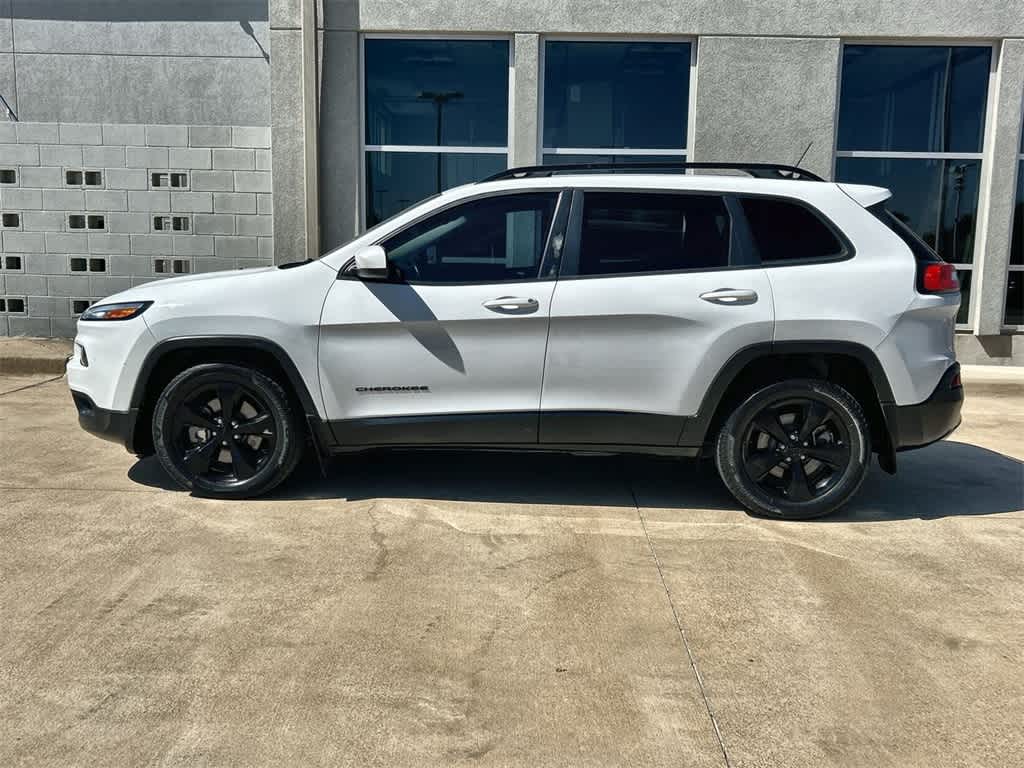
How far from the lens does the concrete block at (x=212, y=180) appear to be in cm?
1038

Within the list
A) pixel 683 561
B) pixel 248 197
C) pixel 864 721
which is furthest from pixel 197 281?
pixel 248 197

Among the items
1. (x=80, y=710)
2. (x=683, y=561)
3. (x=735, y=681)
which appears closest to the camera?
(x=80, y=710)

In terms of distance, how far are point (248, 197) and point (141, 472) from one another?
5.55m

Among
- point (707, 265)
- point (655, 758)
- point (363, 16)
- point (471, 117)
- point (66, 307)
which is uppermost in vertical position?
point (363, 16)

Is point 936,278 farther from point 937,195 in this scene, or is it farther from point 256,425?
point 937,195

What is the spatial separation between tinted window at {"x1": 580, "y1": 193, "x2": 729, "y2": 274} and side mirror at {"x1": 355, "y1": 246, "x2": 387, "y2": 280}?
41.4 inches

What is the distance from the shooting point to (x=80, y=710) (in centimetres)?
281

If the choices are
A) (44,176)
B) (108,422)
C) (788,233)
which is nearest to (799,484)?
(788,233)

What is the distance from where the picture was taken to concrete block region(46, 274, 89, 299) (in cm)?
1060

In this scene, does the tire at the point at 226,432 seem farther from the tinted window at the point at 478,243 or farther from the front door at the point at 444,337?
the tinted window at the point at 478,243

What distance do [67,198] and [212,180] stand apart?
1.75 m

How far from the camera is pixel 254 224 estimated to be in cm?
1045

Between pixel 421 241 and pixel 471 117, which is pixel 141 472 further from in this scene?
pixel 471 117

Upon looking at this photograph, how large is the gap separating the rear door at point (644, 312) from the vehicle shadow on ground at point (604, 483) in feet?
2.15
